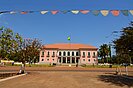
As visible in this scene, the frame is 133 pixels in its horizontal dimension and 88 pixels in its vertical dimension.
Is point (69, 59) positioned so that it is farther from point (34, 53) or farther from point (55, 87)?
point (55, 87)

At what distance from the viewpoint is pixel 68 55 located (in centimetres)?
11794

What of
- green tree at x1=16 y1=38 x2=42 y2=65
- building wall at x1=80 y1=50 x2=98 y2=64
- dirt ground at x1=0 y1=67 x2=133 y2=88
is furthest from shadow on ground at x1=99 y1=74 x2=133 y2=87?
building wall at x1=80 y1=50 x2=98 y2=64

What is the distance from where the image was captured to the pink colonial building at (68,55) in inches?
4567

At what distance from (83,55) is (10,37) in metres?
89.1

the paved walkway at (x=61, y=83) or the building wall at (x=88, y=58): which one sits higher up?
the building wall at (x=88, y=58)

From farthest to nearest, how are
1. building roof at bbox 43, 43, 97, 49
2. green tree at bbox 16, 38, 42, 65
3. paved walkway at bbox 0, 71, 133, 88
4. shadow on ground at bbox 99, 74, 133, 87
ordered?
building roof at bbox 43, 43, 97, 49 < green tree at bbox 16, 38, 42, 65 < shadow on ground at bbox 99, 74, 133, 87 < paved walkway at bbox 0, 71, 133, 88

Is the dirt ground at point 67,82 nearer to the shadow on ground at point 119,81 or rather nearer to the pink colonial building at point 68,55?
the shadow on ground at point 119,81

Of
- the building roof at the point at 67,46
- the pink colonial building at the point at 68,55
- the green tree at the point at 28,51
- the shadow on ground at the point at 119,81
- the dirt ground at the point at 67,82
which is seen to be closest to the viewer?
the dirt ground at the point at 67,82

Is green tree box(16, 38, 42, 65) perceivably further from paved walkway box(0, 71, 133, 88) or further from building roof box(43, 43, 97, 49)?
building roof box(43, 43, 97, 49)

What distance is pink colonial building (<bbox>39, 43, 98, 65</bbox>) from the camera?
116 metres

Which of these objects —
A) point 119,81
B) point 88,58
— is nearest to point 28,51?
point 119,81

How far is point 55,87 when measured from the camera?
17.0 m

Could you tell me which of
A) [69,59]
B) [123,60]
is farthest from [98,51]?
[123,60]

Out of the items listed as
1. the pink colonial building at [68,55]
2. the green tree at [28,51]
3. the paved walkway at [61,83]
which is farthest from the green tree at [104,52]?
the paved walkway at [61,83]
